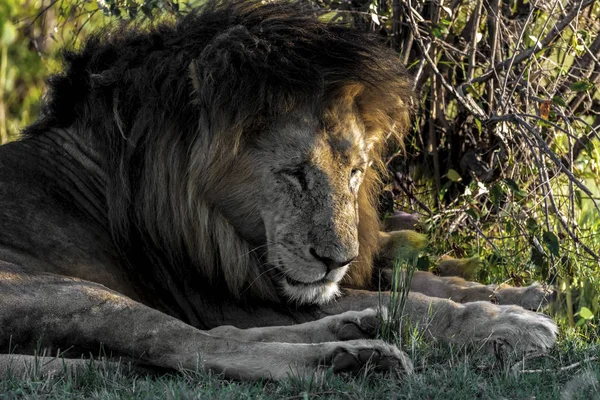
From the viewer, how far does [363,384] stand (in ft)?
10.0

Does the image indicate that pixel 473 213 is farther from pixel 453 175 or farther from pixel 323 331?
Answer: pixel 323 331

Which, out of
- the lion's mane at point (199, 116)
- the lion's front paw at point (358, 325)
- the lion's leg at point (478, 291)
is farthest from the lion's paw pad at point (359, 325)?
the lion's leg at point (478, 291)

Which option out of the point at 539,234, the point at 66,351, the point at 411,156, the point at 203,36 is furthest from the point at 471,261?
the point at 66,351

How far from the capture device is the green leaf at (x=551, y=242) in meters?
4.29

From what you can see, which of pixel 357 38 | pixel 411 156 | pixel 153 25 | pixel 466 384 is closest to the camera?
pixel 466 384

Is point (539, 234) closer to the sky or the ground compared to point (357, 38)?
closer to the ground

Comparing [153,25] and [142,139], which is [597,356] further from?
[153,25]

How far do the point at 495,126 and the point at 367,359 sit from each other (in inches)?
89.6

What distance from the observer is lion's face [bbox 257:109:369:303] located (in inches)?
152

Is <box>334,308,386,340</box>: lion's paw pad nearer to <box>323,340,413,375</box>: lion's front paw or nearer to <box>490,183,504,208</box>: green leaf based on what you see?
<box>323,340,413,375</box>: lion's front paw

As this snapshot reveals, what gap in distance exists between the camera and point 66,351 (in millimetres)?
3424

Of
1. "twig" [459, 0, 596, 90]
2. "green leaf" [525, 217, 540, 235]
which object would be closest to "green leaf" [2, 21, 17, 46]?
"twig" [459, 0, 596, 90]

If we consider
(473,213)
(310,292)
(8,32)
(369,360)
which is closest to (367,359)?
(369,360)

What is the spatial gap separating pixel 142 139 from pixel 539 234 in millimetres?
2002
